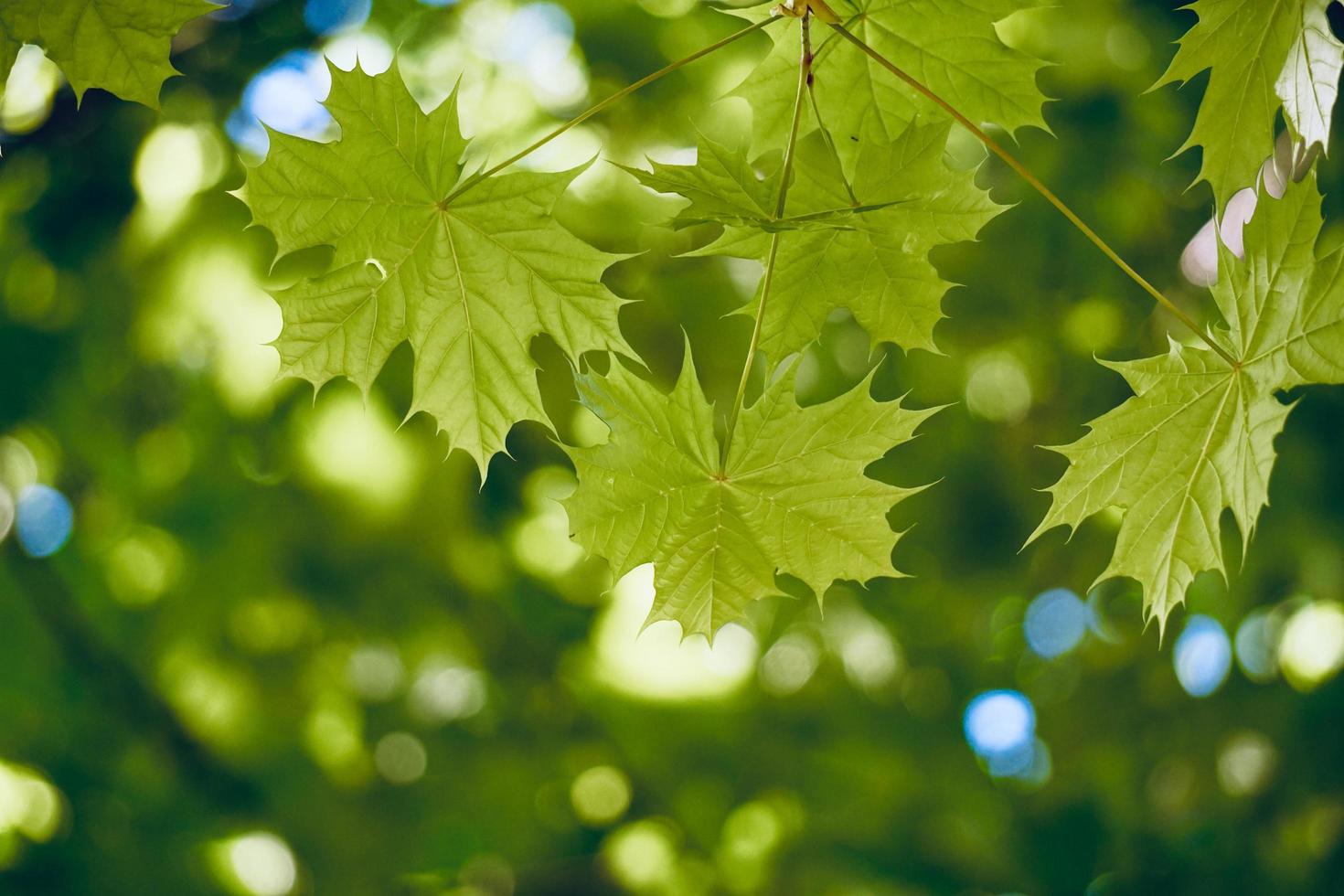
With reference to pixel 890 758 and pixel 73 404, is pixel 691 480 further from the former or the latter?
pixel 73 404

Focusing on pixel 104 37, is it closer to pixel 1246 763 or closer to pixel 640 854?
pixel 640 854

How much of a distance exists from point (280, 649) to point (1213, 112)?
11.9ft

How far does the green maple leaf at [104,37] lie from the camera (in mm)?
977

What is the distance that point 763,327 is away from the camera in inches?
43.9

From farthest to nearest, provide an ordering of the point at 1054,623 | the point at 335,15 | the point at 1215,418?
1. the point at 1054,623
2. the point at 335,15
3. the point at 1215,418

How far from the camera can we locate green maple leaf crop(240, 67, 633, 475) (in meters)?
1.09

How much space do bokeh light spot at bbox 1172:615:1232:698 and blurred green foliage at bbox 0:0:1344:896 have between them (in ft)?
0.24

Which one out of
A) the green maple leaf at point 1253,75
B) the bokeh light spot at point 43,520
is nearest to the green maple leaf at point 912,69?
the green maple leaf at point 1253,75

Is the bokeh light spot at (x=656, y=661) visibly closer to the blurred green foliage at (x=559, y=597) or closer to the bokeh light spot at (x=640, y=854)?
the blurred green foliage at (x=559, y=597)

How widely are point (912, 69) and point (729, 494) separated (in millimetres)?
578

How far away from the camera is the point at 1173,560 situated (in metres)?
1.12

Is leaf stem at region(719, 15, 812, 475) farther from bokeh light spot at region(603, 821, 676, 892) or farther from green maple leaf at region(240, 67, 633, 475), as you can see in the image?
bokeh light spot at region(603, 821, 676, 892)

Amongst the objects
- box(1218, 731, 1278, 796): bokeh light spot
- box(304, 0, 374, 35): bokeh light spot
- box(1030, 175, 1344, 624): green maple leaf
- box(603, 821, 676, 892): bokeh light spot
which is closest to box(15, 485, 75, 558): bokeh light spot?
box(304, 0, 374, 35): bokeh light spot

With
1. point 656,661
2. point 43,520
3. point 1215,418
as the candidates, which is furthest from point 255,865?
point 1215,418
